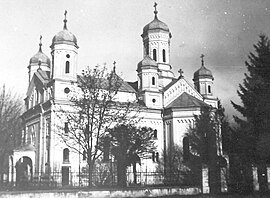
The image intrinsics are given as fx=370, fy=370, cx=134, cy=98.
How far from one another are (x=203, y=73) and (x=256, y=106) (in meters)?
22.5

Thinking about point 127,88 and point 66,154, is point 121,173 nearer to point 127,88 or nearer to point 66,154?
point 66,154

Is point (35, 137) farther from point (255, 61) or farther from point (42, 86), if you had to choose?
point (255, 61)

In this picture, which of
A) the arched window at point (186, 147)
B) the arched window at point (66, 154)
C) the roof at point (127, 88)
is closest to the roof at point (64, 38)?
the roof at point (127, 88)

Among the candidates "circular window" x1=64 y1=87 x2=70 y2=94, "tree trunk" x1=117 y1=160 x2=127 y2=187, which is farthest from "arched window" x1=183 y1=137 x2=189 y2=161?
"circular window" x1=64 y1=87 x2=70 y2=94

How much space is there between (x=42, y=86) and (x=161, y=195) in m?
20.9

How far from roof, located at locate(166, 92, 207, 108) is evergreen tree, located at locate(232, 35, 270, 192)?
37.4 feet

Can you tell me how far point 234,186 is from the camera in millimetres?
21125

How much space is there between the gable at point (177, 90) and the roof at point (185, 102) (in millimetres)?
513

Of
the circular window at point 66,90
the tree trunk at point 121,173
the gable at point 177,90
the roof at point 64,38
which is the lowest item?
the tree trunk at point 121,173

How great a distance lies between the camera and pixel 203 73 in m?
46.3

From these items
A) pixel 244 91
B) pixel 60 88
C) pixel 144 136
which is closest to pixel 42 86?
pixel 60 88

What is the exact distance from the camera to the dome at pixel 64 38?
35.4 metres

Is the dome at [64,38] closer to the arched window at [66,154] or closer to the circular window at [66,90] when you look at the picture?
the circular window at [66,90]

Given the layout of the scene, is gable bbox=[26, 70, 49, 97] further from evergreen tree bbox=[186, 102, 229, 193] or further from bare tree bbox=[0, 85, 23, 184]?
evergreen tree bbox=[186, 102, 229, 193]
